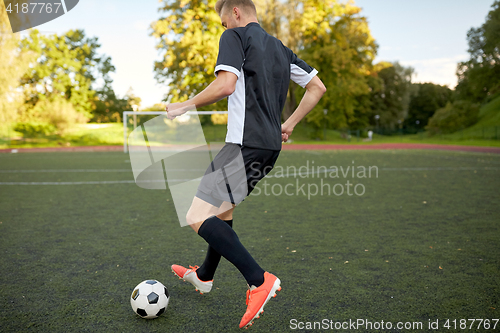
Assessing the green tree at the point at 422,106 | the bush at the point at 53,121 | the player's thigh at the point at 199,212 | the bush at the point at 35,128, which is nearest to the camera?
the player's thigh at the point at 199,212

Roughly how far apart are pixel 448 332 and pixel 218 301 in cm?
141

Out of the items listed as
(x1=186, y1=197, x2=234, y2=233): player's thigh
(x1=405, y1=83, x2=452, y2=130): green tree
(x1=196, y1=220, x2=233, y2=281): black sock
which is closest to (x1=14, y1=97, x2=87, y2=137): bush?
(x1=196, y1=220, x2=233, y2=281): black sock

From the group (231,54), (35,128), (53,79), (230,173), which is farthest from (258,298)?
(53,79)

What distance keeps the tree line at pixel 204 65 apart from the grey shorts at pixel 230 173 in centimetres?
2255

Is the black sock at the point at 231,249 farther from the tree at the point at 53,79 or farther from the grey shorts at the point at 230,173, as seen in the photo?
the tree at the point at 53,79

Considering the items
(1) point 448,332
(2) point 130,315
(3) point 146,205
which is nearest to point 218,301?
(2) point 130,315

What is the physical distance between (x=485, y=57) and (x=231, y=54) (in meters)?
49.0

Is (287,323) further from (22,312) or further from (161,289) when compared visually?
(22,312)

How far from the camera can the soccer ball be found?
7.79ft

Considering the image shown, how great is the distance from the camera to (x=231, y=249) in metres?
2.16

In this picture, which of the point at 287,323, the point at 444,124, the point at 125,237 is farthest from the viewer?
the point at 444,124

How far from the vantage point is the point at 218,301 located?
2.63 m

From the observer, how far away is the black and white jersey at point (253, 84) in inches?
80.2

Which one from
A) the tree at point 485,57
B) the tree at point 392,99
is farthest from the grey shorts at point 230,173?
the tree at point 392,99
